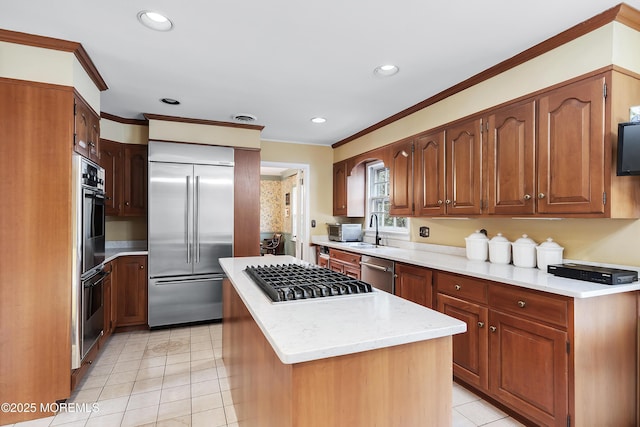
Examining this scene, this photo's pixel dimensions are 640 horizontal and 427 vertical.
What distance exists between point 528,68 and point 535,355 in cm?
190

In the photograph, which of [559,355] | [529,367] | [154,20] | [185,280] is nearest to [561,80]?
[559,355]

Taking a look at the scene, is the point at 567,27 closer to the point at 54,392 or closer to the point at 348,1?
the point at 348,1

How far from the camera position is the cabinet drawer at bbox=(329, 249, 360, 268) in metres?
3.88

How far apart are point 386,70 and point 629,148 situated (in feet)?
5.35

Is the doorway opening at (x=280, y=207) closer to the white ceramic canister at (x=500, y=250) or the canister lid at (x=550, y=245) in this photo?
the white ceramic canister at (x=500, y=250)

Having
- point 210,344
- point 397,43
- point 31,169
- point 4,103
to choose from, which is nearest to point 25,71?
point 4,103

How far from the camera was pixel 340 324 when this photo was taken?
1.24 metres

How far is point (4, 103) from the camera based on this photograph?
2.12 m

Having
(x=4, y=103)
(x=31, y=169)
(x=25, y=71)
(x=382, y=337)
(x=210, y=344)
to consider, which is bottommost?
(x=210, y=344)

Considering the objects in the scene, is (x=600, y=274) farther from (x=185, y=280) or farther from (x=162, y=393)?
(x=185, y=280)

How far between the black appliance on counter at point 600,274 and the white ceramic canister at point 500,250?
1.90 feet

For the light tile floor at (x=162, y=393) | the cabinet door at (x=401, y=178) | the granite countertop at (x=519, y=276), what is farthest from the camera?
the cabinet door at (x=401, y=178)

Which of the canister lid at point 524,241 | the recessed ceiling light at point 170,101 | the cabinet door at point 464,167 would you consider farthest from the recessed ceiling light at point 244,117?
the canister lid at point 524,241

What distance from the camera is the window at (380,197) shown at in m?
4.46
